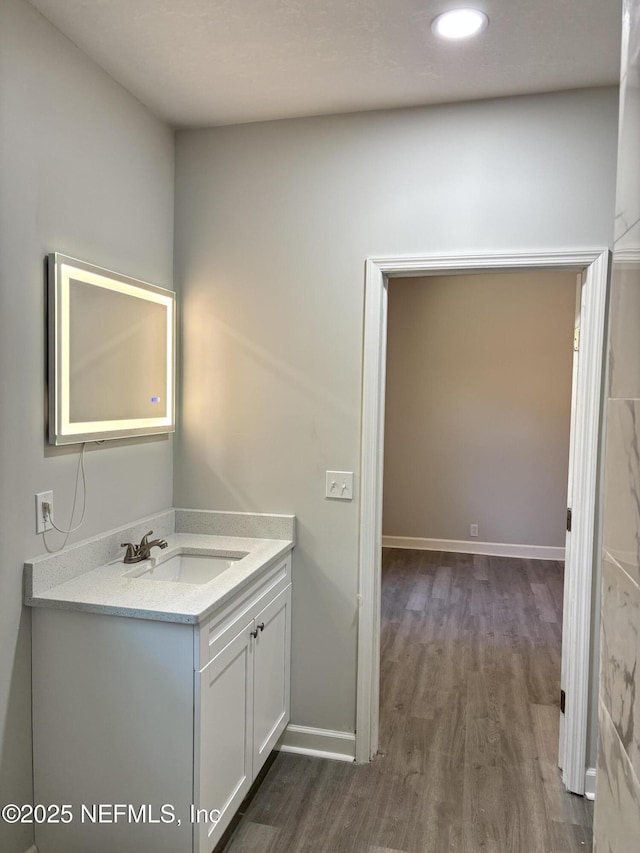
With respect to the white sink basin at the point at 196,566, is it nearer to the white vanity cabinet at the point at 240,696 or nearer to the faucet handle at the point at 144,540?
the faucet handle at the point at 144,540

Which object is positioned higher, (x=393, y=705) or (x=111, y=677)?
(x=111, y=677)

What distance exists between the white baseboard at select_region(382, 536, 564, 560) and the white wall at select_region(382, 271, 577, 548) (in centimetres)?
6

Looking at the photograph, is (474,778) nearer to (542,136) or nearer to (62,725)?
(62,725)

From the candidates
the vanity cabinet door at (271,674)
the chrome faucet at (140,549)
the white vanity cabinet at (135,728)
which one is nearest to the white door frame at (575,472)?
the vanity cabinet door at (271,674)

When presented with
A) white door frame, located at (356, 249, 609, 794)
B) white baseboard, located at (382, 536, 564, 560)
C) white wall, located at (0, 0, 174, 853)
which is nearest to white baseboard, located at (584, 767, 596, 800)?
white door frame, located at (356, 249, 609, 794)

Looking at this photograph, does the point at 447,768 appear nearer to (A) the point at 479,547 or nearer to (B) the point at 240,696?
(B) the point at 240,696

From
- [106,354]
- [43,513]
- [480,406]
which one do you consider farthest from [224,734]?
[480,406]

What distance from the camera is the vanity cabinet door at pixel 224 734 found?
1.83 m

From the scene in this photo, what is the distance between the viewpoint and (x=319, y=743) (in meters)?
2.64

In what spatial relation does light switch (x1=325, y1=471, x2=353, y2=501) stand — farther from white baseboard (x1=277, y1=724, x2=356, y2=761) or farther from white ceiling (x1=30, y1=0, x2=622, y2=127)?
white ceiling (x1=30, y1=0, x2=622, y2=127)

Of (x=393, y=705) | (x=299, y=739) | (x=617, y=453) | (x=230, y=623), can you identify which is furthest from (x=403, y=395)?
(x=617, y=453)

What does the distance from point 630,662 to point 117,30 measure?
222 cm

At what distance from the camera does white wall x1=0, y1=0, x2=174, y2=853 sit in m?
1.82

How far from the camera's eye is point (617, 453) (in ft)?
3.23
